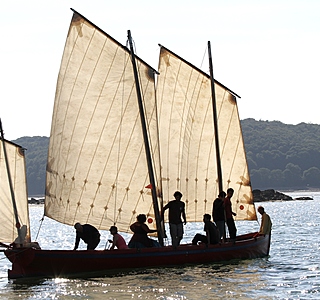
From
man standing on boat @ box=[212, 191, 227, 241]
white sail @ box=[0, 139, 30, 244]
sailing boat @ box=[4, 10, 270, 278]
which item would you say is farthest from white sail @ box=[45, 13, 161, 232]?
man standing on boat @ box=[212, 191, 227, 241]

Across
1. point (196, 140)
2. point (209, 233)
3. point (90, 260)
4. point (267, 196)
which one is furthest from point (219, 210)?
point (267, 196)

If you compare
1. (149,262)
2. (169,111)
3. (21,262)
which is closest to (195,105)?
(169,111)

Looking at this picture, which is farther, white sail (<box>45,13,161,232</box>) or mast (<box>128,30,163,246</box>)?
white sail (<box>45,13,161,232</box>)

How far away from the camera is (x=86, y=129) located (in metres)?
31.2

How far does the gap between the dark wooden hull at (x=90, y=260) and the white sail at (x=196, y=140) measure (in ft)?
14.5

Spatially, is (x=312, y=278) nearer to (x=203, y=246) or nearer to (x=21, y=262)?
(x=203, y=246)

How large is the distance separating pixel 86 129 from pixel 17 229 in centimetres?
462

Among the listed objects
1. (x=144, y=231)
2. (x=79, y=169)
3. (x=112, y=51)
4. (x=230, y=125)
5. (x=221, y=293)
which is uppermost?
(x=112, y=51)

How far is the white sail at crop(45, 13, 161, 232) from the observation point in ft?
102

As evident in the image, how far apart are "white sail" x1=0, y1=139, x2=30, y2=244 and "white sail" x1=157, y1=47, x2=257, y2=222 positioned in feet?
20.0

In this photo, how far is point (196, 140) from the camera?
115 feet

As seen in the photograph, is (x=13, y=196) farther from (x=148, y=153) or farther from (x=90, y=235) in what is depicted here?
(x=148, y=153)

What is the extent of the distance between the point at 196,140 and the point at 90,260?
8625 millimetres

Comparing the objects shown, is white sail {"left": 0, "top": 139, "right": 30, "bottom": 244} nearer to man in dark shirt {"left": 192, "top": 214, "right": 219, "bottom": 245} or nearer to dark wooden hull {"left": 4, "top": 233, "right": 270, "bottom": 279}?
dark wooden hull {"left": 4, "top": 233, "right": 270, "bottom": 279}
